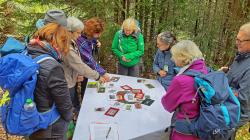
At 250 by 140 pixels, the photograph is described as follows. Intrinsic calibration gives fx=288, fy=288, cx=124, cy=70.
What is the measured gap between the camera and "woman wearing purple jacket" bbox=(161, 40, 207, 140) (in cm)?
278

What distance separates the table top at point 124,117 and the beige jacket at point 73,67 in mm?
256

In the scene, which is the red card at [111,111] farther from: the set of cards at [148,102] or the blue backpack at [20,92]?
the blue backpack at [20,92]

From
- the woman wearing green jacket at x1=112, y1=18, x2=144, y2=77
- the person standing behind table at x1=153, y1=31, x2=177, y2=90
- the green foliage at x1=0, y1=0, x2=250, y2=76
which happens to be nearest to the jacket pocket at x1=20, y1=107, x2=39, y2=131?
the person standing behind table at x1=153, y1=31, x2=177, y2=90

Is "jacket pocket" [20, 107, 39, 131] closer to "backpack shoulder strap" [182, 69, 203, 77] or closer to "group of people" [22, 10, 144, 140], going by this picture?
"group of people" [22, 10, 144, 140]

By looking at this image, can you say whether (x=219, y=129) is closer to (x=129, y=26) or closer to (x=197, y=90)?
(x=197, y=90)

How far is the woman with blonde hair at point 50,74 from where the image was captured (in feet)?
8.25

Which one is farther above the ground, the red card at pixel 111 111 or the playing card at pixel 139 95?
the playing card at pixel 139 95

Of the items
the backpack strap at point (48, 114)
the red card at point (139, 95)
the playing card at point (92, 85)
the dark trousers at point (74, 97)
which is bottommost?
the dark trousers at point (74, 97)

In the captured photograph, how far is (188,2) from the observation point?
639 centimetres

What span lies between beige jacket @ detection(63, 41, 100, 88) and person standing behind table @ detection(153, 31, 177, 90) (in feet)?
3.52

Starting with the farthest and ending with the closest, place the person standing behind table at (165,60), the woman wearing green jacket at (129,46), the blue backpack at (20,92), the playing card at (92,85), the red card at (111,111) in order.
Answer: the woman wearing green jacket at (129,46) < the person standing behind table at (165,60) < the playing card at (92,85) < the red card at (111,111) < the blue backpack at (20,92)

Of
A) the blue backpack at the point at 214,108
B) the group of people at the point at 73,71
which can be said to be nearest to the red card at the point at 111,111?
the group of people at the point at 73,71

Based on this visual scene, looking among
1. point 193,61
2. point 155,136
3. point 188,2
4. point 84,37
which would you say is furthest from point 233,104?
point 188,2

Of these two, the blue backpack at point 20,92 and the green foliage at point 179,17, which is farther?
the green foliage at point 179,17
